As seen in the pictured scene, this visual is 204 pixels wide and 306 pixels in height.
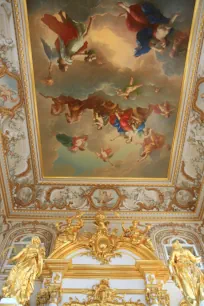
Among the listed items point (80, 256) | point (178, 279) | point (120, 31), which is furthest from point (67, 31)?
point (178, 279)

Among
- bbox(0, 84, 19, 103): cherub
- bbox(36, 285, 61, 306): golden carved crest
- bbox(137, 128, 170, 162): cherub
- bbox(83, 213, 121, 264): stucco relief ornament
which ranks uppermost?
bbox(0, 84, 19, 103): cherub

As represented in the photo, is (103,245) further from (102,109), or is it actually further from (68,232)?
(102,109)

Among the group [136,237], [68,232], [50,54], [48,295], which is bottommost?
[48,295]

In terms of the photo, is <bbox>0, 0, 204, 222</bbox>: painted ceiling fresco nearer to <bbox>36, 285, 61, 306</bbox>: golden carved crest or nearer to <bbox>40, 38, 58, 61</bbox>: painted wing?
<bbox>40, 38, 58, 61</bbox>: painted wing

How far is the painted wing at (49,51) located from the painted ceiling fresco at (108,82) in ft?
0.09

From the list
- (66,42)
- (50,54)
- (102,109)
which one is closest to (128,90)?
(102,109)

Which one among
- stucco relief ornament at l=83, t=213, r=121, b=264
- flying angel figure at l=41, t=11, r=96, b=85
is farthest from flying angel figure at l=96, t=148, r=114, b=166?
flying angel figure at l=41, t=11, r=96, b=85

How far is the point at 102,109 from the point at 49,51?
255 centimetres

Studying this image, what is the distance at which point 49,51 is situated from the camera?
358 inches

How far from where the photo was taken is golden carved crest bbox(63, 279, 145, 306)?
302 inches

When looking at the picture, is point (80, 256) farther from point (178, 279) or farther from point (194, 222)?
point (194, 222)

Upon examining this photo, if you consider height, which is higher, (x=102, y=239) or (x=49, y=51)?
(x=49, y=51)

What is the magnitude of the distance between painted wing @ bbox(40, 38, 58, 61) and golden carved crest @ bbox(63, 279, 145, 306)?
663 centimetres

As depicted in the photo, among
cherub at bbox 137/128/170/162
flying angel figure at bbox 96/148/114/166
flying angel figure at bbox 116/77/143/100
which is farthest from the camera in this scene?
flying angel figure at bbox 96/148/114/166
